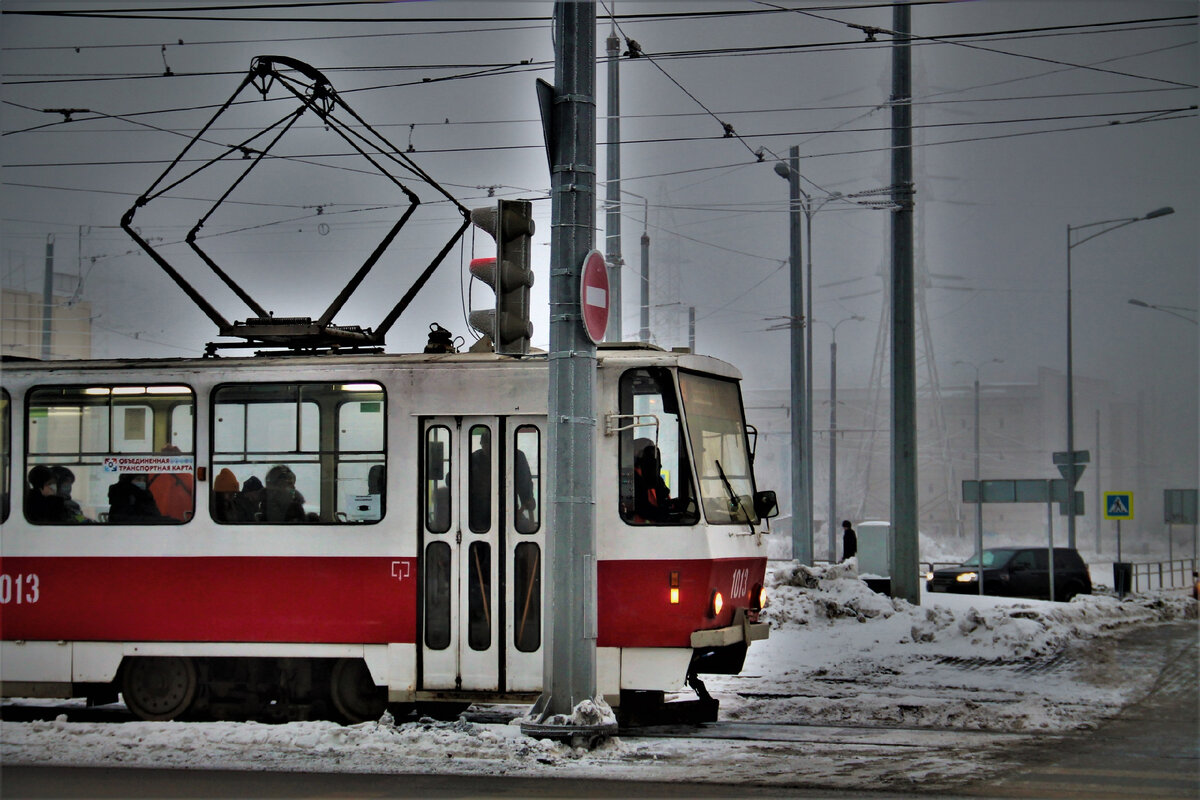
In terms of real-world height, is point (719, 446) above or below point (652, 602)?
above

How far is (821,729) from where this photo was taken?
11.0m

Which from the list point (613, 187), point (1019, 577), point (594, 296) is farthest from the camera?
point (1019, 577)

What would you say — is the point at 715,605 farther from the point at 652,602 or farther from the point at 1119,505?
the point at 1119,505

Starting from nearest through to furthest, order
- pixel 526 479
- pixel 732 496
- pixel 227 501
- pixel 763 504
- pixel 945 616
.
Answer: pixel 526 479, pixel 732 496, pixel 227 501, pixel 763 504, pixel 945 616

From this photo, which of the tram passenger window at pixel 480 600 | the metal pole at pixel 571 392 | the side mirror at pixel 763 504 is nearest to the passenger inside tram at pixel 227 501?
the tram passenger window at pixel 480 600

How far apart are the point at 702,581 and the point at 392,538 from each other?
2552mm

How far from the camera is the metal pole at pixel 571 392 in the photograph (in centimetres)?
953

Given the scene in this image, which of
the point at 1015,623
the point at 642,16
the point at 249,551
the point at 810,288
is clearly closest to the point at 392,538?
the point at 249,551

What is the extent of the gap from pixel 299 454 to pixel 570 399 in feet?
8.60

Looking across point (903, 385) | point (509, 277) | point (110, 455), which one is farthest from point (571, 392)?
point (903, 385)

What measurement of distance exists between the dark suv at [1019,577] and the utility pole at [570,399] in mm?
20988

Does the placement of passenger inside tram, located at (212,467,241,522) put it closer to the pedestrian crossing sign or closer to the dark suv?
the dark suv

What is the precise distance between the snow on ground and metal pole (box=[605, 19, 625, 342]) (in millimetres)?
6936

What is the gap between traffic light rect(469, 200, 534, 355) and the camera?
9641mm
